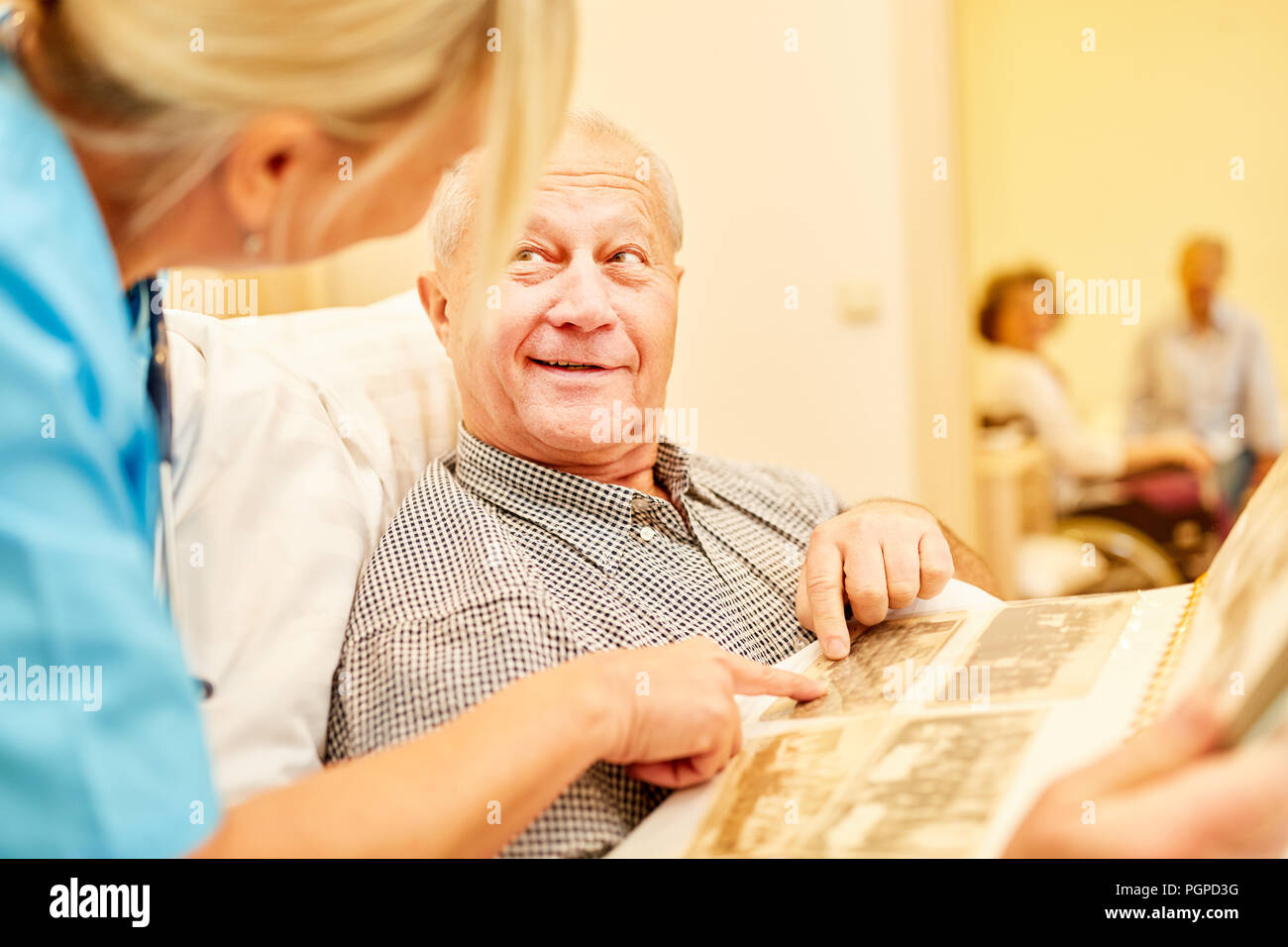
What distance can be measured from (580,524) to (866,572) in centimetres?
26

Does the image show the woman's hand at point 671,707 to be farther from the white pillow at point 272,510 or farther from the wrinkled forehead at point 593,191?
the wrinkled forehead at point 593,191

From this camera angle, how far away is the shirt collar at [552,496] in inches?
38.0

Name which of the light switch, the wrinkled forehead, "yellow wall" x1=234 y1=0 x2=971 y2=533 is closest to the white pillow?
the wrinkled forehead

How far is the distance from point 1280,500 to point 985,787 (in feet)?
0.89

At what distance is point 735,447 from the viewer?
7.30ft

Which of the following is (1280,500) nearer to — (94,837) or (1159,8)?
(94,837)

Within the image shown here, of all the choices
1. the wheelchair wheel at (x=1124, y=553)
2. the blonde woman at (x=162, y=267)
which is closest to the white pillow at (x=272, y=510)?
the blonde woman at (x=162, y=267)

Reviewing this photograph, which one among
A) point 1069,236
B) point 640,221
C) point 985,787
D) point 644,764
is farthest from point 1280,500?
point 1069,236

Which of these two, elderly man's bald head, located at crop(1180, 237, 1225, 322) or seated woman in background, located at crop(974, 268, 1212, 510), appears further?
elderly man's bald head, located at crop(1180, 237, 1225, 322)

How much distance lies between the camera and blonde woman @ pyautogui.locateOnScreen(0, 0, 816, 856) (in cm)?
43

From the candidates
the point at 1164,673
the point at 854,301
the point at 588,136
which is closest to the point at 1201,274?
the point at 854,301

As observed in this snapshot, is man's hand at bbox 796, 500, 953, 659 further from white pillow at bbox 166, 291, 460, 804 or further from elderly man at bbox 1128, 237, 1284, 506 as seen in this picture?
elderly man at bbox 1128, 237, 1284, 506

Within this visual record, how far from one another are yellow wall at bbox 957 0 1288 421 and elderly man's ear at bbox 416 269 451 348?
2.44 meters

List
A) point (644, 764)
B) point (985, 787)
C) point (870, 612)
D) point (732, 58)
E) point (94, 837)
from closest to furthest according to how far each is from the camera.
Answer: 1. point (94, 837)
2. point (985, 787)
3. point (644, 764)
4. point (870, 612)
5. point (732, 58)
